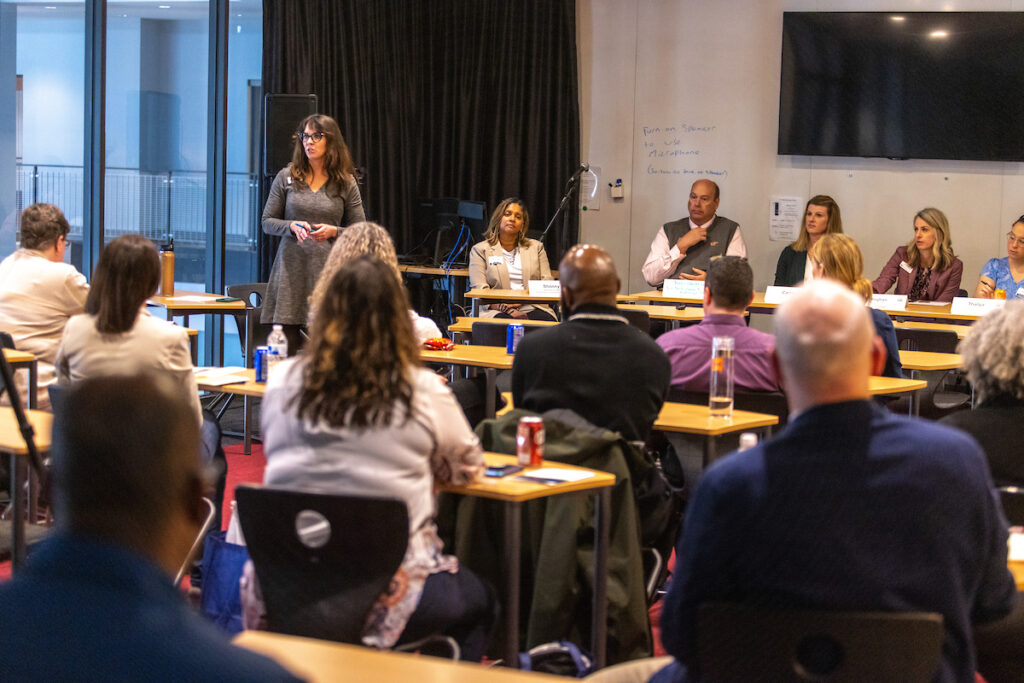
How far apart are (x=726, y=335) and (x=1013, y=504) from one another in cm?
160

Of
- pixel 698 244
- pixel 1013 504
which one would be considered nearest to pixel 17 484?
pixel 1013 504

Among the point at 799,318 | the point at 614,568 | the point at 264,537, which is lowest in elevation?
the point at 614,568

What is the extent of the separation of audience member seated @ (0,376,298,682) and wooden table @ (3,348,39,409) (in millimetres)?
3660

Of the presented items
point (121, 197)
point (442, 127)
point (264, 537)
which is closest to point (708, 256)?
point (442, 127)

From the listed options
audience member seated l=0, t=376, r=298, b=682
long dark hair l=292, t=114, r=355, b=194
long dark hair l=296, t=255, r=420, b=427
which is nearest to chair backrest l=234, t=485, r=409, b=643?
long dark hair l=296, t=255, r=420, b=427

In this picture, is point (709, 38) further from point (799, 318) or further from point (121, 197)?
point (799, 318)

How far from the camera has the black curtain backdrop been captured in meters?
9.18

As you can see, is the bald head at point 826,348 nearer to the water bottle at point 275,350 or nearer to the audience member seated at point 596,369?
the audience member seated at point 596,369

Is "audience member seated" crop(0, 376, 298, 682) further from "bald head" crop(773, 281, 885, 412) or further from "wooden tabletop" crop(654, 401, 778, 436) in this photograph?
"wooden tabletop" crop(654, 401, 778, 436)

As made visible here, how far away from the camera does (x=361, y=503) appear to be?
2.39 metres

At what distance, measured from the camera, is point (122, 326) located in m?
3.82

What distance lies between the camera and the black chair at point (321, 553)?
2.40 meters

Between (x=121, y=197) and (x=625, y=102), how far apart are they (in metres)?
4.19

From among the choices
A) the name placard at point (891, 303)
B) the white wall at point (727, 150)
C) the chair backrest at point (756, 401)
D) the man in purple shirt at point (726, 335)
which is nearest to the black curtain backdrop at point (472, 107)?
the white wall at point (727, 150)
